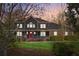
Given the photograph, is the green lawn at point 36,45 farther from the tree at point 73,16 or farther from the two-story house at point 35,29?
the tree at point 73,16

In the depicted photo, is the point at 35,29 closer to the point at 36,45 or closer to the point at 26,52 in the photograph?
the point at 36,45

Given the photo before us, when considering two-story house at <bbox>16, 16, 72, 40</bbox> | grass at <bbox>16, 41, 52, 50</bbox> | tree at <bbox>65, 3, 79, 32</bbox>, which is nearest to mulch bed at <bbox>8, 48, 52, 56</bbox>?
grass at <bbox>16, 41, 52, 50</bbox>

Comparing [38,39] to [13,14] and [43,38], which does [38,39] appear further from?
[13,14]

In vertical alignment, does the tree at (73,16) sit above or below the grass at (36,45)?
above

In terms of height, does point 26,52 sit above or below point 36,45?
below

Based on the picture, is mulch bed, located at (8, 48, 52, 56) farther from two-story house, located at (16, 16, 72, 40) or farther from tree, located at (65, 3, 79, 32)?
tree, located at (65, 3, 79, 32)

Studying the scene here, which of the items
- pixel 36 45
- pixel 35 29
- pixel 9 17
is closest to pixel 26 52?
pixel 36 45

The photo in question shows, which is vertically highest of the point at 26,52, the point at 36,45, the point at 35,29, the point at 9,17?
the point at 9,17

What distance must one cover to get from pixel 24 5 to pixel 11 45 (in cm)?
59

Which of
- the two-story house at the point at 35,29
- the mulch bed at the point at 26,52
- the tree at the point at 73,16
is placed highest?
the tree at the point at 73,16

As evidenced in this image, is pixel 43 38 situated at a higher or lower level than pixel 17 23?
lower

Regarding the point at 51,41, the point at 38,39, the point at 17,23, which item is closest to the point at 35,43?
the point at 38,39

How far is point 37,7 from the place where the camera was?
6.77 ft

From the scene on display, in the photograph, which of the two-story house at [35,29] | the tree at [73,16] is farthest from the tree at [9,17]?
the tree at [73,16]
